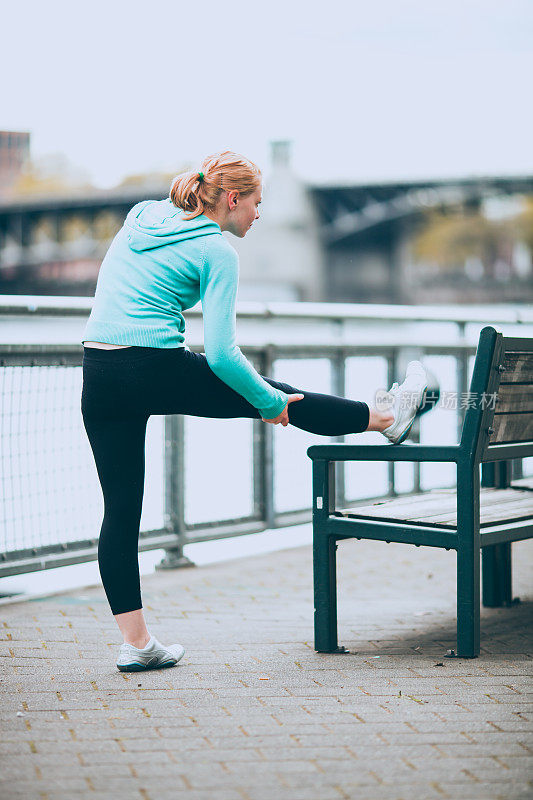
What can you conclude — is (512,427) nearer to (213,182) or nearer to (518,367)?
(518,367)

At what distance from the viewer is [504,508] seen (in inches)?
156

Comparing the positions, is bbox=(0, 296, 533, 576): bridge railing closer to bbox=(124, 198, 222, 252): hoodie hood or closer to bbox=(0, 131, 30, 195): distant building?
bbox=(124, 198, 222, 252): hoodie hood

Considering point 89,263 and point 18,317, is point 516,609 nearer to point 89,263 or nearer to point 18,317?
point 18,317

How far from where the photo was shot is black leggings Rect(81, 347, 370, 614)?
3381 millimetres

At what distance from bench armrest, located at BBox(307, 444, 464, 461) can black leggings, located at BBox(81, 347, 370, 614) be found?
0.47 feet

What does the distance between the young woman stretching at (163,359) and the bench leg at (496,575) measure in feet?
4.05

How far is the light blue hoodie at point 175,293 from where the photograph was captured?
3334 millimetres

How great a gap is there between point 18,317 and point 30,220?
66.6 metres

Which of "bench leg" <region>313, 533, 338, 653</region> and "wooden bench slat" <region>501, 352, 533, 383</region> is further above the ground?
"wooden bench slat" <region>501, 352, 533, 383</region>

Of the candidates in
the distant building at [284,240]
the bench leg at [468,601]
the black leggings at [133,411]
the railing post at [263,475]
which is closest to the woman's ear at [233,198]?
the black leggings at [133,411]

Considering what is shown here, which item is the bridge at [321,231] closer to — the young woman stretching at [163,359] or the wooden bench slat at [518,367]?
the wooden bench slat at [518,367]

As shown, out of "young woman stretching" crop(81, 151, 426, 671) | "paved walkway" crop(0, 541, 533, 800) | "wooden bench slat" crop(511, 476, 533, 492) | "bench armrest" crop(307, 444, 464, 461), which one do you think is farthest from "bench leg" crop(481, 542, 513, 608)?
"young woman stretching" crop(81, 151, 426, 671)

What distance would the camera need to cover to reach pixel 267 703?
10.4ft

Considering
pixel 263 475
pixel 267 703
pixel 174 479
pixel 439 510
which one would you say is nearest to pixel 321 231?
pixel 263 475
